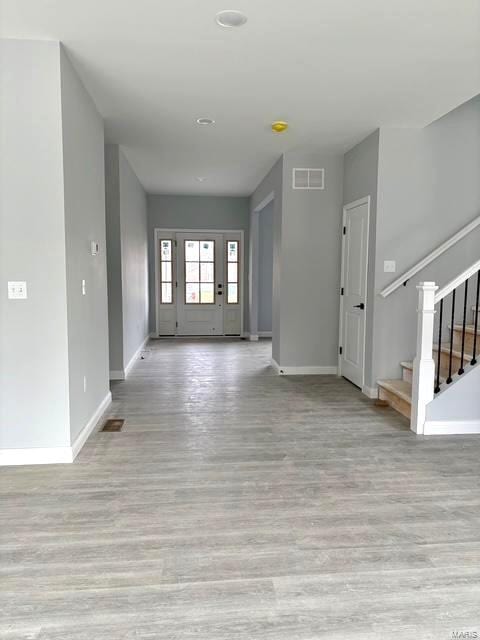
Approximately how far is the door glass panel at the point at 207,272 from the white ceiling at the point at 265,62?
13.4 ft

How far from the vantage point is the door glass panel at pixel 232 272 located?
8836 millimetres

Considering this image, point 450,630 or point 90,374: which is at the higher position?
point 90,374

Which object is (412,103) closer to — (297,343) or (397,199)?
(397,199)

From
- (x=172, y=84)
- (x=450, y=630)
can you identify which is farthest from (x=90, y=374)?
(x=450, y=630)

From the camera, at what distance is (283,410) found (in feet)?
13.7

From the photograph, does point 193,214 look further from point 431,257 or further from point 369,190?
point 431,257

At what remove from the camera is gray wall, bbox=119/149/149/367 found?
18.0 ft

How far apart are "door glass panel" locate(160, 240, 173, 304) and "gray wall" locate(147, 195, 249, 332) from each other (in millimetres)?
177

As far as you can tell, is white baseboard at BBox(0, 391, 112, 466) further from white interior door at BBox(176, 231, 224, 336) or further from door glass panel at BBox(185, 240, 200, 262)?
door glass panel at BBox(185, 240, 200, 262)

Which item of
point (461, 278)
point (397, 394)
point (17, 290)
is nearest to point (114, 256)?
point (17, 290)

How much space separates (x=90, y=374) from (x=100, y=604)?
2.12m

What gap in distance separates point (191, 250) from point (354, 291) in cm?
438

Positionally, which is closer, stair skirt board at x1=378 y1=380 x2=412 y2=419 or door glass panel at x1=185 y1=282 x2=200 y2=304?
stair skirt board at x1=378 y1=380 x2=412 y2=419

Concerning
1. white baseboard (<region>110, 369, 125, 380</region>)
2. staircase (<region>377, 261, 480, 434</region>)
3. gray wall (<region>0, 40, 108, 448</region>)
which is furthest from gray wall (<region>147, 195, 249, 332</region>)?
gray wall (<region>0, 40, 108, 448</region>)
